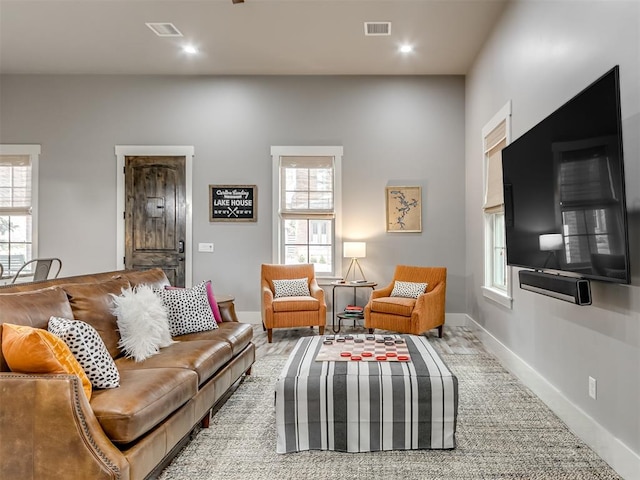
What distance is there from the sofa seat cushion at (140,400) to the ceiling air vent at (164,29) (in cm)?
374

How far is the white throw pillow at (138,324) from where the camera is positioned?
241 centimetres

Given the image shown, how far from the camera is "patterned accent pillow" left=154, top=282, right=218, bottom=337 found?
119 inches

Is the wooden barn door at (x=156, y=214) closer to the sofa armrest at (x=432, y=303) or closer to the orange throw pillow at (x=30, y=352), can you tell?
the sofa armrest at (x=432, y=303)

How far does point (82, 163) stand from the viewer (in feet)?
19.0

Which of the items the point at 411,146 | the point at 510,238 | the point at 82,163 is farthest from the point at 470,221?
the point at 82,163

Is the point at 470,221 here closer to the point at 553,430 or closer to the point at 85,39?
the point at 553,430

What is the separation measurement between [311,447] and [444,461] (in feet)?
2.25

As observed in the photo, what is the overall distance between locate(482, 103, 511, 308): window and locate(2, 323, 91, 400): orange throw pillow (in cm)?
343

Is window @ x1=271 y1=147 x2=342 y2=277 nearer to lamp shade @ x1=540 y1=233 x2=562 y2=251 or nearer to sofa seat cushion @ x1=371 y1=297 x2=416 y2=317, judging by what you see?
sofa seat cushion @ x1=371 y1=297 x2=416 y2=317

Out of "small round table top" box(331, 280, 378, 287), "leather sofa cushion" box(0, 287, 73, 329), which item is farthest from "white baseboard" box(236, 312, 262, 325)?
"leather sofa cushion" box(0, 287, 73, 329)

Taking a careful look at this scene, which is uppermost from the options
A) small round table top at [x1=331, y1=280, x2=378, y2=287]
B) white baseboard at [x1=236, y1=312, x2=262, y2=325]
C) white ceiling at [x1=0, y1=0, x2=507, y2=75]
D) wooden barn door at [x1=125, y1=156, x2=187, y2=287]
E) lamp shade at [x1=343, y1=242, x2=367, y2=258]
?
white ceiling at [x1=0, y1=0, x2=507, y2=75]

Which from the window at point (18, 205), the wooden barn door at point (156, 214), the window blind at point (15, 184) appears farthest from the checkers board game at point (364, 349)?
the window blind at point (15, 184)

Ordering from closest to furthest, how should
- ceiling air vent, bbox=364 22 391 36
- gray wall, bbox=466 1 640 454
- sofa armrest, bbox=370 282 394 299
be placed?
gray wall, bbox=466 1 640 454 < ceiling air vent, bbox=364 22 391 36 < sofa armrest, bbox=370 282 394 299

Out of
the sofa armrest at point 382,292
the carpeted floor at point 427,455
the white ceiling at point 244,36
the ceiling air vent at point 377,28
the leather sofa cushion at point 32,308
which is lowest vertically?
the carpeted floor at point 427,455
